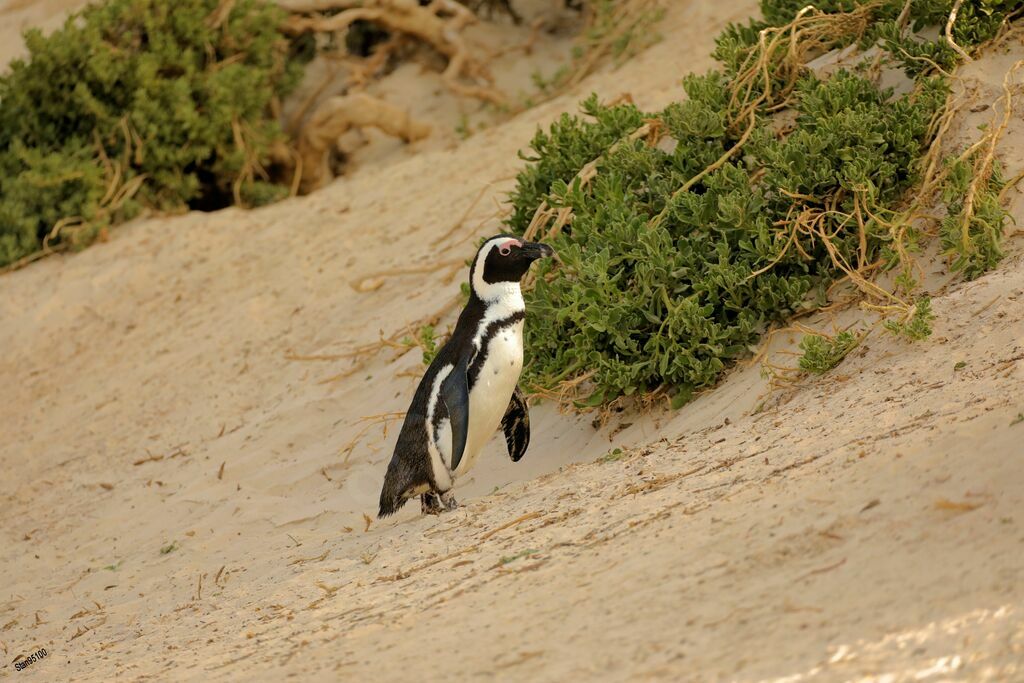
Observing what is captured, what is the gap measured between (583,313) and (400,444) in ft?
3.14

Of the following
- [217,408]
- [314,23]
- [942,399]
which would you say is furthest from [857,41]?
[314,23]

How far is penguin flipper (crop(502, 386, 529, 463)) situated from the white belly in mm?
257

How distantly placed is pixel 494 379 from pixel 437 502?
1.90ft

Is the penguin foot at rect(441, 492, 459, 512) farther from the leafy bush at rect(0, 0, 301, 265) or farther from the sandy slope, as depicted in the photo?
the leafy bush at rect(0, 0, 301, 265)

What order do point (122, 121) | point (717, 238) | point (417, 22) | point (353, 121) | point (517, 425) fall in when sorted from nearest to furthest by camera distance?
point (517, 425) → point (717, 238) → point (122, 121) → point (353, 121) → point (417, 22)

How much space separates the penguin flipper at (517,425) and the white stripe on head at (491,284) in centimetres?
47

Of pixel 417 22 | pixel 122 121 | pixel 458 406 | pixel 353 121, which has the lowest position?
pixel 458 406

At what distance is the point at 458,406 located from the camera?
18.2ft

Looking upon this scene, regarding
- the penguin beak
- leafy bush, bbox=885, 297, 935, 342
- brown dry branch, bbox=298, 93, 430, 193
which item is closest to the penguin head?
the penguin beak

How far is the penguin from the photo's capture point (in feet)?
18.4

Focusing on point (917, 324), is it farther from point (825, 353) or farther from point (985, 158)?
point (985, 158)

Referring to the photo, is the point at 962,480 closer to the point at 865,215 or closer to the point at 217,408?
the point at 865,215

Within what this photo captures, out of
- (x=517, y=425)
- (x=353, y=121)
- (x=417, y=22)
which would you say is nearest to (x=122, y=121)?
(x=353, y=121)

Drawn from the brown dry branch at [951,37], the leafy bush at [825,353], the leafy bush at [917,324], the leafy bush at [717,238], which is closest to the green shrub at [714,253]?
the leafy bush at [717,238]
